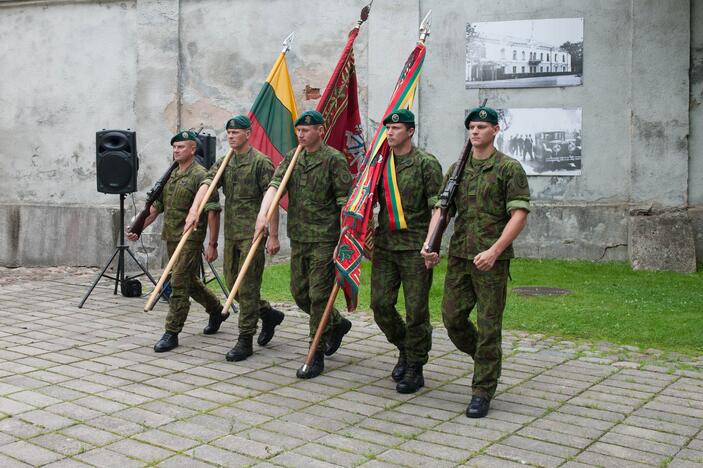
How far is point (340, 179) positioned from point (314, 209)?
1.02 feet

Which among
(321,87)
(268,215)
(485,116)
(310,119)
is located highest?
(321,87)

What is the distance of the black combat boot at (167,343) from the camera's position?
23.4ft

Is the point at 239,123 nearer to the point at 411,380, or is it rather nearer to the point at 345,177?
the point at 345,177

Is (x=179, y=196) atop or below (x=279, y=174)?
below

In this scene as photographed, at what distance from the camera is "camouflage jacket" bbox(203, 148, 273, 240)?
7.07 m

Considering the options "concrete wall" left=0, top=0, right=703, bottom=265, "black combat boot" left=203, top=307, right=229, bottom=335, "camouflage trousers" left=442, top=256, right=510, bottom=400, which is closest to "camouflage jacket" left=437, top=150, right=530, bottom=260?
"camouflage trousers" left=442, top=256, right=510, bottom=400

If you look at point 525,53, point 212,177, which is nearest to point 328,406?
point 212,177

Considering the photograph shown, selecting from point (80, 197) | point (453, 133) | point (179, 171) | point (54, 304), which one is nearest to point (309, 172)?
point (179, 171)

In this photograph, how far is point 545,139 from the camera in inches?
477

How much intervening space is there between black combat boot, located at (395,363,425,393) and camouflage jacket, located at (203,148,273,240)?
1927 millimetres

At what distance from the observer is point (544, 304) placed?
29.5 ft

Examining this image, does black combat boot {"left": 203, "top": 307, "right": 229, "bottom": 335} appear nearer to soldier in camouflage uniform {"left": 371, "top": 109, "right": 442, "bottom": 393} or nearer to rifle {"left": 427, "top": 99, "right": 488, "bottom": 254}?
soldier in camouflage uniform {"left": 371, "top": 109, "right": 442, "bottom": 393}

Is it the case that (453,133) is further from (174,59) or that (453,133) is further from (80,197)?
(80,197)

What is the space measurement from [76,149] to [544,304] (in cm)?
898
